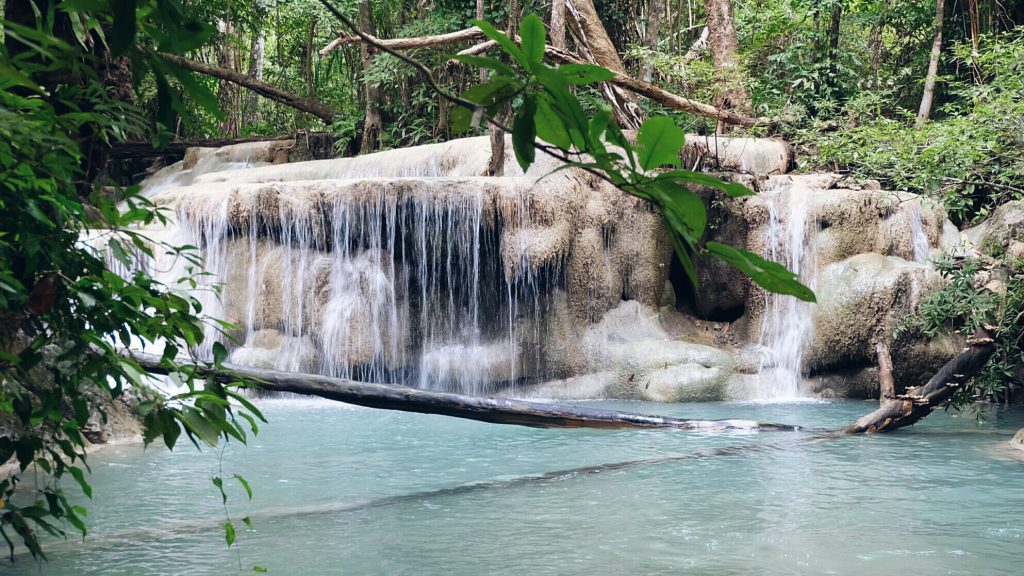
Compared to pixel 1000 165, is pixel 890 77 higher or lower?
higher

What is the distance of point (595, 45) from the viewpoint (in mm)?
16047

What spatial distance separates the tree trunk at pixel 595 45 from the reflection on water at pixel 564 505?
740 centimetres

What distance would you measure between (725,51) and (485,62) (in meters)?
16.3

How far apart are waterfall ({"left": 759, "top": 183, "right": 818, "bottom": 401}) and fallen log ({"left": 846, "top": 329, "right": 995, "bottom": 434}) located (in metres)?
3.15

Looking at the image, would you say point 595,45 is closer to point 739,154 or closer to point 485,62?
point 739,154

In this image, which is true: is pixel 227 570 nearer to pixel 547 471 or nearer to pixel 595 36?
pixel 547 471

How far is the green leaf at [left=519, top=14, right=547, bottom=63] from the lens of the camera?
887 millimetres

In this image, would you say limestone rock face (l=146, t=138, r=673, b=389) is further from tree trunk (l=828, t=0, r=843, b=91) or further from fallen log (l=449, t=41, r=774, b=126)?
tree trunk (l=828, t=0, r=843, b=91)

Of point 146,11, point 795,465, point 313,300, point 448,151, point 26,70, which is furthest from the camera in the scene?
point 448,151

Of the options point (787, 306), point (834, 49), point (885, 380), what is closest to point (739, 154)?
point (787, 306)

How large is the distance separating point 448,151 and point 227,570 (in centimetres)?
1092

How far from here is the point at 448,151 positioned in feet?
48.0

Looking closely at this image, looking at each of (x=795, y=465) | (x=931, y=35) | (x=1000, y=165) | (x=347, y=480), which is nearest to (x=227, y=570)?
(x=347, y=480)

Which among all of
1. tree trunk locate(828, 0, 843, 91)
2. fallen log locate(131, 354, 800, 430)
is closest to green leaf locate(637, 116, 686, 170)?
fallen log locate(131, 354, 800, 430)
